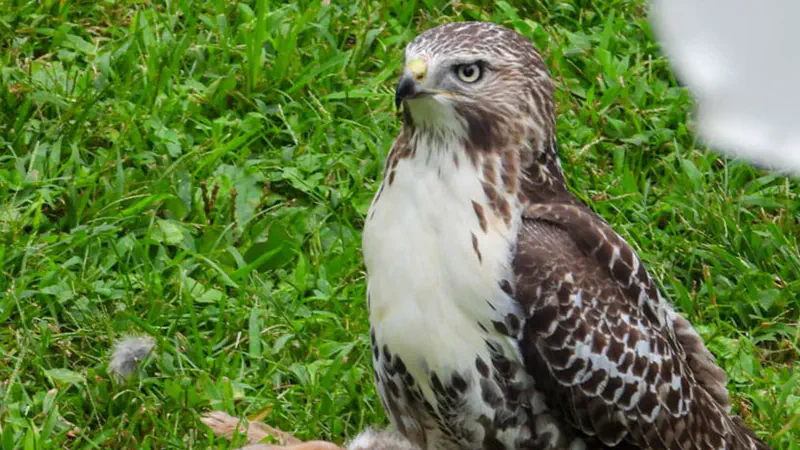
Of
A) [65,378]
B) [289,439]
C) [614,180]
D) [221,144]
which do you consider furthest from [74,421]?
[614,180]

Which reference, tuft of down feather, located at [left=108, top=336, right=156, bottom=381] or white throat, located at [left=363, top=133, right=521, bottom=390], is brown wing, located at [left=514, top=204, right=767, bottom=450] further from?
tuft of down feather, located at [left=108, top=336, right=156, bottom=381]

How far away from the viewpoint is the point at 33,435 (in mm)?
5207

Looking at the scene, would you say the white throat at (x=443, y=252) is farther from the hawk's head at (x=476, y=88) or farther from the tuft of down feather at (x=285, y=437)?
the tuft of down feather at (x=285, y=437)

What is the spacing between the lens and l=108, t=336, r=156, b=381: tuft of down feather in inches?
219

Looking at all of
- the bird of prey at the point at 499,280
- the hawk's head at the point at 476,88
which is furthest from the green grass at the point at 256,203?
the hawk's head at the point at 476,88

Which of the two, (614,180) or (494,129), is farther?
(614,180)

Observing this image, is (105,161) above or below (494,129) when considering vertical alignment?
below

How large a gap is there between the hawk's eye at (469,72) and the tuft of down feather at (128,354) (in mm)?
1599

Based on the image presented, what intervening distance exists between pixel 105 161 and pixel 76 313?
0.77m

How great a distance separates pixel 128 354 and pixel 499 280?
1.54 m

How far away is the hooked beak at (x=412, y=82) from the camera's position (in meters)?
4.50

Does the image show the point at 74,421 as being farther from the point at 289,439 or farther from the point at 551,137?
the point at 551,137

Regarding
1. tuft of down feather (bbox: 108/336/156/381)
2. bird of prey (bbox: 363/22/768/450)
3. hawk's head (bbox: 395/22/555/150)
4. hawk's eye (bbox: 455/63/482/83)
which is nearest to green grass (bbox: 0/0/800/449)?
tuft of down feather (bbox: 108/336/156/381)

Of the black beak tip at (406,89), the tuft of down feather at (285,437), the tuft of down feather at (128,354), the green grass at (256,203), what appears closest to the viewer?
the black beak tip at (406,89)
